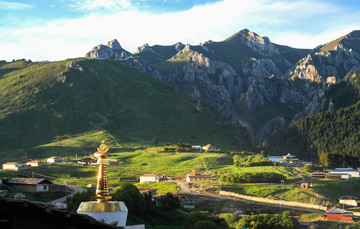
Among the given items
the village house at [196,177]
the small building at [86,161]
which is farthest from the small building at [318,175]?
the small building at [86,161]

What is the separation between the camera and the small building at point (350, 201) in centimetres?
11941

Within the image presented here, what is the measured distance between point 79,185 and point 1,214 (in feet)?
419

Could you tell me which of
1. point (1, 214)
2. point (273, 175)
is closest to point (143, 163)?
point (273, 175)

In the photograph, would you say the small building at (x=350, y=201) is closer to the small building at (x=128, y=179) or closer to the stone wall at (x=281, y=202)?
the stone wall at (x=281, y=202)

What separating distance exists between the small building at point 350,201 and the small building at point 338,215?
12.4 metres

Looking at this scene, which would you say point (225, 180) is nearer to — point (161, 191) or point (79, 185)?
point (161, 191)

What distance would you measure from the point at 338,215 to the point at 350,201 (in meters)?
16.8

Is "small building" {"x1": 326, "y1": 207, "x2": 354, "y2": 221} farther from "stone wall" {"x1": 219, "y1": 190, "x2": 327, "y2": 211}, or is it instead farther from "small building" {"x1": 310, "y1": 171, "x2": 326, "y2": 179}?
"small building" {"x1": 310, "y1": 171, "x2": 326, "y2": 179}

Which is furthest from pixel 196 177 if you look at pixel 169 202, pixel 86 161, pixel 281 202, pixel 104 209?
pixel 104 209

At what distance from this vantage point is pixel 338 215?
348 ft

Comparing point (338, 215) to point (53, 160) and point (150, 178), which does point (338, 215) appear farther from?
point (53, 160)

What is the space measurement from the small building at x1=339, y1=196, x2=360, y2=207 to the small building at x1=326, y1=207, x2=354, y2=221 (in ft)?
40.8

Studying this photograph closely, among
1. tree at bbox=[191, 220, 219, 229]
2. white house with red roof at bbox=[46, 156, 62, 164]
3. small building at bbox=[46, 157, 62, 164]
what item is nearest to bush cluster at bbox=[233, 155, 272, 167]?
small building at bbox=[46, 157, 62, 164]

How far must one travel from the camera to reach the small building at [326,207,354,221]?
10538 cm
